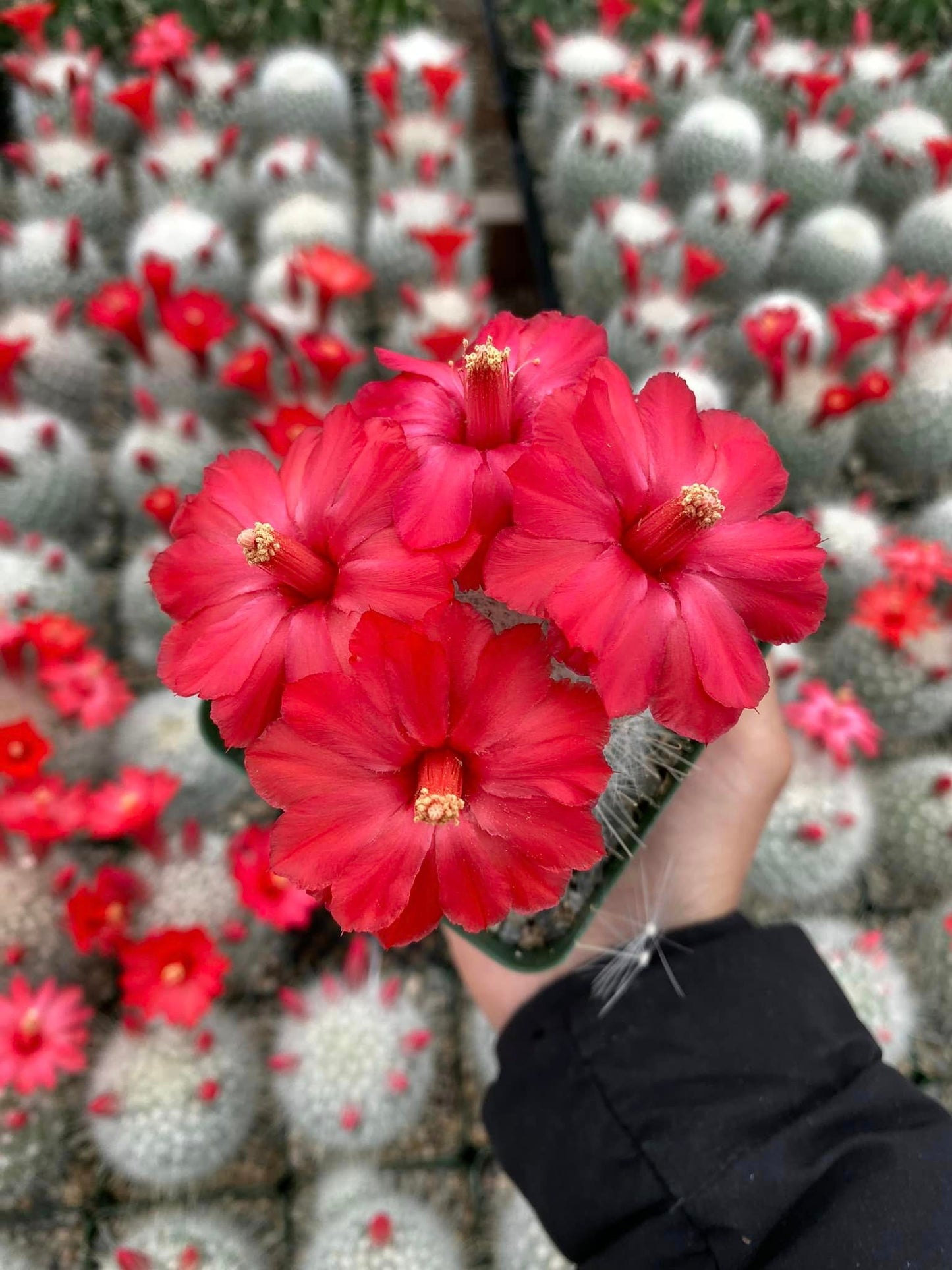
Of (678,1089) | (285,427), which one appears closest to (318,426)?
(285,427)

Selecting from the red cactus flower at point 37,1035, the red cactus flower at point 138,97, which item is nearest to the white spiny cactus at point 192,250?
the red cactus flower at point 138,97

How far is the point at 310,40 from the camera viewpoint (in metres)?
2.09

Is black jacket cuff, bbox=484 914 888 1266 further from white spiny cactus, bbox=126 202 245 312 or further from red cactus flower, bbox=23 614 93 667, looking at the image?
white spiny cactus, bbox=126 202 245 312

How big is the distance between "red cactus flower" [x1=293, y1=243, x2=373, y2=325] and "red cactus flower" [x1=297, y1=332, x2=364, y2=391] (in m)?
0.08

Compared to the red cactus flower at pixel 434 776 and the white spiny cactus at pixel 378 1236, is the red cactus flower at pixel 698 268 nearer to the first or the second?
the red cactus flower at pixel 434 776

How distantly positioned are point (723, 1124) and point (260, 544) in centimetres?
50

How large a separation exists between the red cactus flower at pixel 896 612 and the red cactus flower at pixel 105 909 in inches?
34.8

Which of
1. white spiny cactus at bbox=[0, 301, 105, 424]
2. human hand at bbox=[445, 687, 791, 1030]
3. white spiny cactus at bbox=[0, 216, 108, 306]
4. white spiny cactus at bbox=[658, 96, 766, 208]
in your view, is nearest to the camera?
human hand at bbox=[445, 687, 791, 1030]

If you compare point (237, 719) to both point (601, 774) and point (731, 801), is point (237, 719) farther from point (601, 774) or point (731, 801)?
point (731, 801)

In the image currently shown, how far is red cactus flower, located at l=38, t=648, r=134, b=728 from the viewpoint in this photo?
101cm

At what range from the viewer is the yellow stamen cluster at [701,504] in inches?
14.7

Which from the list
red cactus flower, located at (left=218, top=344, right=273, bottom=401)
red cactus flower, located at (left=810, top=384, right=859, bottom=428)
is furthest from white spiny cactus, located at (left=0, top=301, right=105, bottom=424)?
red cactus flower, located at (left=810, top=384, right=859, bottom=428)

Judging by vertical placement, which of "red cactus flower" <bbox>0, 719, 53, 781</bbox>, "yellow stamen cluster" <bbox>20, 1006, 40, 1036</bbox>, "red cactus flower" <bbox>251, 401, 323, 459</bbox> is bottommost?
"yellow stamen cluster" <bbox>20, 1006, 40, 1036</bbox>

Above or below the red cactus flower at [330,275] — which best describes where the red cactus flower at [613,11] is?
above
